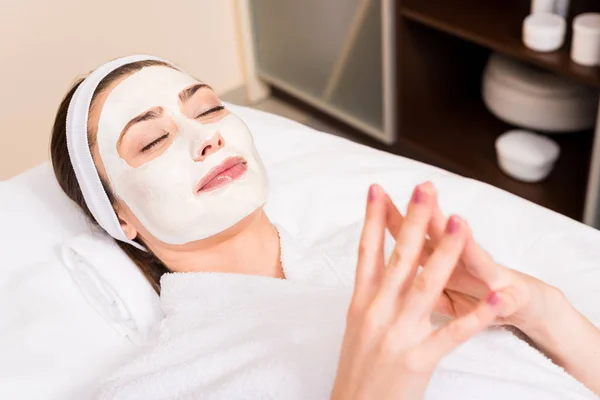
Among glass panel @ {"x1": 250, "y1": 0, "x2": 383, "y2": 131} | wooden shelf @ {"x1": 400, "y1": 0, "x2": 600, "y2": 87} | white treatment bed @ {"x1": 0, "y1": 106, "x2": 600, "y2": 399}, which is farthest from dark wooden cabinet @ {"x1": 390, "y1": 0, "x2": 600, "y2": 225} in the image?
white treatment bed @ {"x1": 0, "y1": 106, "x2": 600, "y2": 399}

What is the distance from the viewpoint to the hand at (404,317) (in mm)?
780

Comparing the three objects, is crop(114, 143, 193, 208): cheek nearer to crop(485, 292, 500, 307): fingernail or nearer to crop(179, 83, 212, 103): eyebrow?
crop(179, 83, 212, 103): eyebrow

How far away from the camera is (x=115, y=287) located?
4.07 ft

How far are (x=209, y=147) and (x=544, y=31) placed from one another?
0.98m

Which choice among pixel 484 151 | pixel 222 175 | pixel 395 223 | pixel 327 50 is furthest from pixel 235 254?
pixel 327 50

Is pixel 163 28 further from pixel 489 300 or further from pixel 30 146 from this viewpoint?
pixel 489 300

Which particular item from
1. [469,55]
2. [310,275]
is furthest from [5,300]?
[469,55]

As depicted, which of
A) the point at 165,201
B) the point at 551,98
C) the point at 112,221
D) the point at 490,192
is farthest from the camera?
the point at 551,98

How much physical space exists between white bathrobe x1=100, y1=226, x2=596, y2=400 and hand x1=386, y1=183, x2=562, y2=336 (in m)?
0.06

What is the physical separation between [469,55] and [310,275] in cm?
137

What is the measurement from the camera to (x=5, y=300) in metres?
1.30

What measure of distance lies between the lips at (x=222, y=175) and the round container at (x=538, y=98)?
1117 millimetres

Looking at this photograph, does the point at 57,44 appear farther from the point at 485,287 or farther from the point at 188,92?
the point at 485,287

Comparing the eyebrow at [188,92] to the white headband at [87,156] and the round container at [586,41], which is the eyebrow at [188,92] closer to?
the white headband at [87,156]
